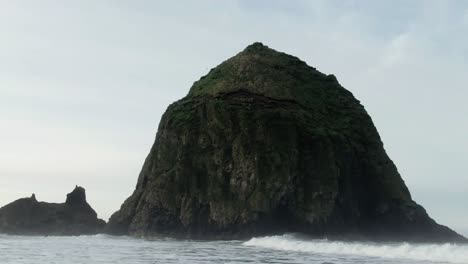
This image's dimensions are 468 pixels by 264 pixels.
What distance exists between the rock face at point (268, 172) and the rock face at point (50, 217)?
1515cm

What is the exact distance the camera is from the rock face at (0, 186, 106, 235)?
92938mm

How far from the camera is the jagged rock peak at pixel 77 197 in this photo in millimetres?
98387

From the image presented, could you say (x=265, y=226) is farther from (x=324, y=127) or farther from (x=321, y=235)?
(x=324, y=127)

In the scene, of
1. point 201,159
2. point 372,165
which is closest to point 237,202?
point 201,159

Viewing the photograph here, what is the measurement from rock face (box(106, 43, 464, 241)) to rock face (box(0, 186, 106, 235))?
15.1 m

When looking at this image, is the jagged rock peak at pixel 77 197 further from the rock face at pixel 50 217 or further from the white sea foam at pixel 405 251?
the white sea foam at pixel 405 251

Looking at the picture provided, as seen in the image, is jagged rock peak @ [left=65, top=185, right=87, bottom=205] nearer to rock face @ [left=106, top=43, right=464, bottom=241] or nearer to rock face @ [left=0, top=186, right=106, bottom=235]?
rock face @ [left=0, top=186, right=106, bottom=235]

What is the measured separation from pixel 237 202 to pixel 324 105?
22.1 m

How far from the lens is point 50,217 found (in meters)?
95.6

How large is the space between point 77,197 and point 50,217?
18.4ft

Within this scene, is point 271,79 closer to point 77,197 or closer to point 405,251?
point 77,197

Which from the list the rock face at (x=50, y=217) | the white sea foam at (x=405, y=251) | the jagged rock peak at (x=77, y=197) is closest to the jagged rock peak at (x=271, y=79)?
the jagged rock peak at (x=77, y=197)

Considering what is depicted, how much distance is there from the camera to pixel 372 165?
75000 mm

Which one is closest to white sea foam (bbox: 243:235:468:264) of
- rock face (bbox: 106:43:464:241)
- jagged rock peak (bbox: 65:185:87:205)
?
rock face (bbox: 106:43:464:241)
